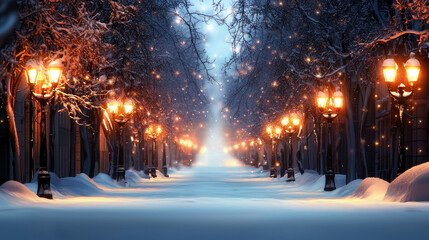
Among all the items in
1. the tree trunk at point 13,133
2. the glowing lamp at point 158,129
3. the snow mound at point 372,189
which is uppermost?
the glowing lamp at point 158,129

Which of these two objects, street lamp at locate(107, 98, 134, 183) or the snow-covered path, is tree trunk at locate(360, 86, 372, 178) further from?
the snow-covered path

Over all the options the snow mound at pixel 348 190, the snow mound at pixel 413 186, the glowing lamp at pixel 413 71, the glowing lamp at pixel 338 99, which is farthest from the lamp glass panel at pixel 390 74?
the glowing lamp at pixel 338 99

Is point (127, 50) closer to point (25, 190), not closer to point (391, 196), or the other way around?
point (25, 190)

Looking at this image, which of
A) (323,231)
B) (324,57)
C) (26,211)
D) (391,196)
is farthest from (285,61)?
(323,231)

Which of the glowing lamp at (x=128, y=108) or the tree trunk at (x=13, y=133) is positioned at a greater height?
the glowing lamp at (x=128, y=108)

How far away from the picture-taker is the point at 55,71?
778 inches

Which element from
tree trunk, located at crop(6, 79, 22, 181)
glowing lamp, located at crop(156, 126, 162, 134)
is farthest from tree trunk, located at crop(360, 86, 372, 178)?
glowing lamp, located at crop(156, 126, 162, 134)

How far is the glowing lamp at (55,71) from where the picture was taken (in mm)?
19672

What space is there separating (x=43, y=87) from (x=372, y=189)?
32.2 feet

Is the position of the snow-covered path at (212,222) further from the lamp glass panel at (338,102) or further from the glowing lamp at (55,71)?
the lamp glass panel at (338,102)

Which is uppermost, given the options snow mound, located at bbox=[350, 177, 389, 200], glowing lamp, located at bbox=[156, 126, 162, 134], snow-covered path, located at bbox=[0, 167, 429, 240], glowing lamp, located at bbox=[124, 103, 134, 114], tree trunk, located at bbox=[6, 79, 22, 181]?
glowing lamp, located at bbox=[124, 103, 134, 114]

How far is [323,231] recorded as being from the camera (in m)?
11.0

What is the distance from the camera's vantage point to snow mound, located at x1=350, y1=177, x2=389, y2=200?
20781 millimetres

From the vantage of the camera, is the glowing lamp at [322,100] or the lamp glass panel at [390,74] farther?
→ the glowing lamp at [322,100]
